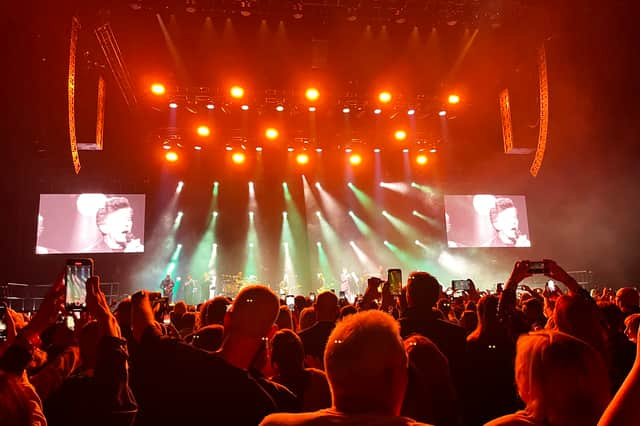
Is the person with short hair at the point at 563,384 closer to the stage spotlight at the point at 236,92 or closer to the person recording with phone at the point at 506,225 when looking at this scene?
the stage spotlight at the point at 236,92

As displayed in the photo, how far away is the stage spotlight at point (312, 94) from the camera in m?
12.6

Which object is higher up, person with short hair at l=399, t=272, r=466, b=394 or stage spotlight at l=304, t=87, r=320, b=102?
stage spotlight at l=304, t=87, r=320, b=102

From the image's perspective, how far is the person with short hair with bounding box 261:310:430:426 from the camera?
48.5 inches

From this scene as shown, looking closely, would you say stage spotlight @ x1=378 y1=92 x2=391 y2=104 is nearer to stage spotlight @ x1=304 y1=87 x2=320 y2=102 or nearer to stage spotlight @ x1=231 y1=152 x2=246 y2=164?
stage spotlight @ x1=304 y1=87 x2=320 y2=102

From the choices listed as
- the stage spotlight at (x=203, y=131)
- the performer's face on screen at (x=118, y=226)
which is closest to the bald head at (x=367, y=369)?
the stage spotlight at (x=203, y=131)

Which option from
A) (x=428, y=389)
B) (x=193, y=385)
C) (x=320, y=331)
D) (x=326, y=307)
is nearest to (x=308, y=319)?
(x=326, y=307)

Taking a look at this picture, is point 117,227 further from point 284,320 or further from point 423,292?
point 423,292

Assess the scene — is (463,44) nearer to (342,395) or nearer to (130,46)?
(130,46)

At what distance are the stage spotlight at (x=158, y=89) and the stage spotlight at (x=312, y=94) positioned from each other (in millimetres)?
3500

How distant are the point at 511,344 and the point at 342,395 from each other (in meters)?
2.17

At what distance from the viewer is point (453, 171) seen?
1827 centimetres

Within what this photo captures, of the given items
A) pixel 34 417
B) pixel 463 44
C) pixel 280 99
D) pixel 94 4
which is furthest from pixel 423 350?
pixel 280 99

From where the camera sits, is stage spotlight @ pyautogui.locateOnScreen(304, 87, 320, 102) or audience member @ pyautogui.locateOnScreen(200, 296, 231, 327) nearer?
audience member @ pyautogui.locateOnScreen(200, 296, 231, 327)

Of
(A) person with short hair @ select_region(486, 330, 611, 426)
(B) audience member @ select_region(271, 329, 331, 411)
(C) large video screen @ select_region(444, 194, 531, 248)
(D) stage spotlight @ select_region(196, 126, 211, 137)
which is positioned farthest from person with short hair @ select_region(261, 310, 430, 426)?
(C) large video screen @ select_region(444, 194, 531, 248)
